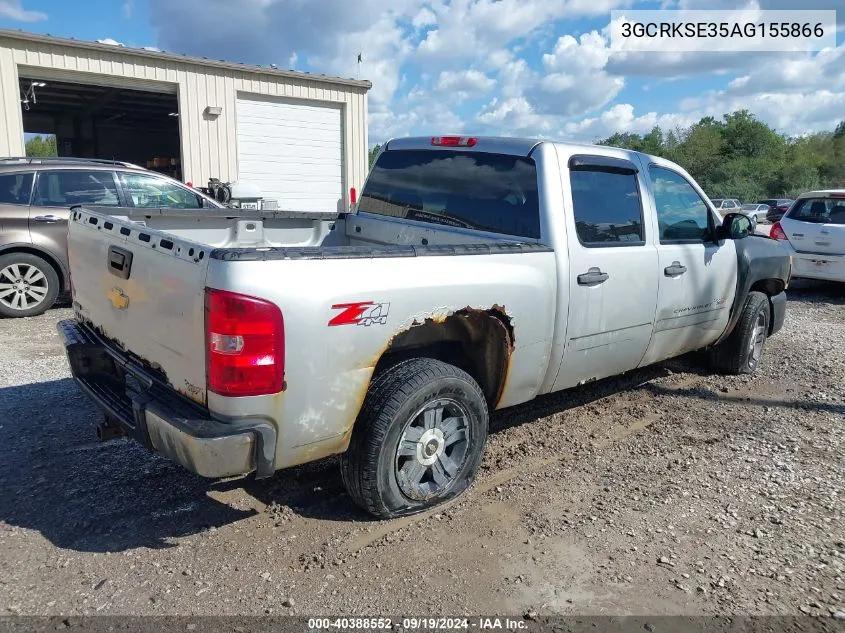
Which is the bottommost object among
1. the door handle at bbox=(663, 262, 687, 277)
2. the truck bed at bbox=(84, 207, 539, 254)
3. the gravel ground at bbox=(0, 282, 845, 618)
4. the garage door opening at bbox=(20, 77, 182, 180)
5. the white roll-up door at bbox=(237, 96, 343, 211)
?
the gravel ground at bbox=(0, 282, 845, 618)

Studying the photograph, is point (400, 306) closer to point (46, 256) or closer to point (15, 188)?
point (46, 256)

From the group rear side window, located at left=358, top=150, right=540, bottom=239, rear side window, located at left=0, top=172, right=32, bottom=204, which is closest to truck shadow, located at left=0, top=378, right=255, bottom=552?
rear side window, located at left=358, top=150, right=540, bottom=239

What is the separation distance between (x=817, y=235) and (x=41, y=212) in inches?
423

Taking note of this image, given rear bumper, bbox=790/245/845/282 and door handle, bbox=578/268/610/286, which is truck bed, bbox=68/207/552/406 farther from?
rear bumper, bbox=790/245/845/282

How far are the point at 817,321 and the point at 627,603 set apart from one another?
7439mm

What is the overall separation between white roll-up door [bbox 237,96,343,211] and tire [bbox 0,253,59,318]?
679 cm

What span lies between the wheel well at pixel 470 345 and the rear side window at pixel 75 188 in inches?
224

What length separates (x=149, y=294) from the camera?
311cm

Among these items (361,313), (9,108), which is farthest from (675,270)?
(9,108)

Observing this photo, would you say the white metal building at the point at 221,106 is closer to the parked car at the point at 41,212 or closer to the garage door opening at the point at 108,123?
the garage door opening at the point at 108,123

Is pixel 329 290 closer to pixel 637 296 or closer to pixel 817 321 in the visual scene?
pixel 637 296

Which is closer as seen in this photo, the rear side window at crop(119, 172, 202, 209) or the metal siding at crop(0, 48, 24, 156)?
the rear side window at crop(119, 172, 202, 209)

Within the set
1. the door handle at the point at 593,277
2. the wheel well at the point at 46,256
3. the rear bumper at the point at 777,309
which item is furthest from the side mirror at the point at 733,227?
the wheel well at the point at 46,256

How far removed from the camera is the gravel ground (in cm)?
290
